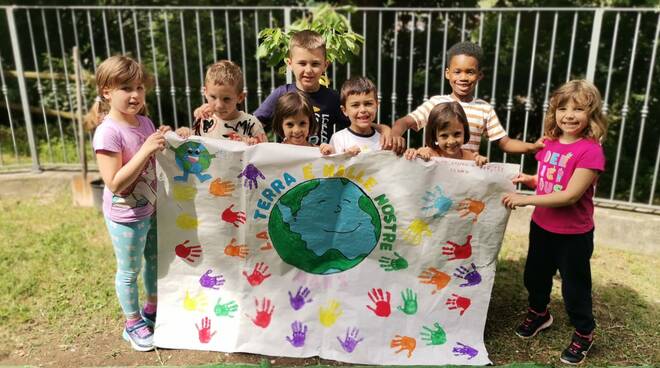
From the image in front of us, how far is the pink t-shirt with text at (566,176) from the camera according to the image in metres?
2.57

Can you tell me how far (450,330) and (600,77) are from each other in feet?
17.4

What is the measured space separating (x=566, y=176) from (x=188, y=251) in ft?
6.69

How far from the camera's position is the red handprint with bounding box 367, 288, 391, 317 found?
2799 mm

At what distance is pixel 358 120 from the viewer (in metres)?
2.67

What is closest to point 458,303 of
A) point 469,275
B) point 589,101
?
point 469,275

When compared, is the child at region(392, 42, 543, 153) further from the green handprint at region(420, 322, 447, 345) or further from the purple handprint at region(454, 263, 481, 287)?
the green handprint at region(420, 322, 447, 345)

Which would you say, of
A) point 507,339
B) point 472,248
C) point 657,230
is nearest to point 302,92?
point 472,248

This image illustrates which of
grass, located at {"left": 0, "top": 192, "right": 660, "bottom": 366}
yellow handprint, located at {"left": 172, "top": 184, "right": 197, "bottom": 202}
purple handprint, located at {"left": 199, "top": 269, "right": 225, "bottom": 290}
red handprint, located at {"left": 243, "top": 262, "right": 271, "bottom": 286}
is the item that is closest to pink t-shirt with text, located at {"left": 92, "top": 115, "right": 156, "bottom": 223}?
yellow handprint, located at {"left": 172, "top": 184, "right": 197, "bottom": 202}

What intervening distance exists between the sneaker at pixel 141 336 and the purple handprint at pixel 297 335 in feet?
2.64

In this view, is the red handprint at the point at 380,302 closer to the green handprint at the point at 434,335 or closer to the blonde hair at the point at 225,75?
the green handprint at the point at 434,335

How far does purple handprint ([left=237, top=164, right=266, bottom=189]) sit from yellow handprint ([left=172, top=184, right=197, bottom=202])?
0.27m

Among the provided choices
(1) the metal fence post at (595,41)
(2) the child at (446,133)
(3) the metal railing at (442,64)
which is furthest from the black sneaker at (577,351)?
(3) the metal railing at (442,64)

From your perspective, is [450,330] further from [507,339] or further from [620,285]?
[620,285]

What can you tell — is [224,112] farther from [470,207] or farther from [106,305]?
[106,305]
